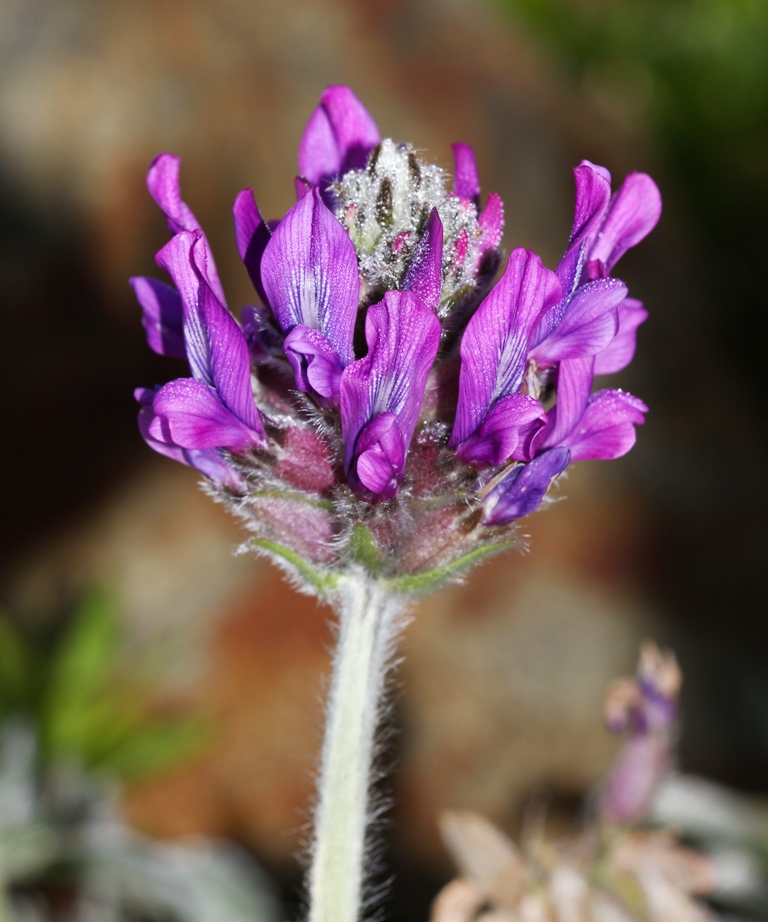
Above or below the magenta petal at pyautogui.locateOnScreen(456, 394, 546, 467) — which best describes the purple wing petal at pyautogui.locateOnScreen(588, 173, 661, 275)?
above

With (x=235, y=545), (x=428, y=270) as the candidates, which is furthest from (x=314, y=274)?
(x=235, y=545)

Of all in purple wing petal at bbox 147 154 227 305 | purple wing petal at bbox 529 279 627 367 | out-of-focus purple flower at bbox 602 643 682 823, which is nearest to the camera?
purple wing petal at bbox 529 279 627 367

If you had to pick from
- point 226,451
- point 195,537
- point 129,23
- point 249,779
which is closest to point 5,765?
point 249,779

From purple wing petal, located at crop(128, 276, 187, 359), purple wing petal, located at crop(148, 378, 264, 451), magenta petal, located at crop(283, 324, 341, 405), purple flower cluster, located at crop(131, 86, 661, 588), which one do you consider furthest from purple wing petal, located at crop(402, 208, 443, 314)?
purple wing petal, located at crop(128, 276, 187, 359)

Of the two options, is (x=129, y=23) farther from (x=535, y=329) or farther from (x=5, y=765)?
(x=535, y=329)

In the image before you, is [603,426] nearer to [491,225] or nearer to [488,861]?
[491,225]

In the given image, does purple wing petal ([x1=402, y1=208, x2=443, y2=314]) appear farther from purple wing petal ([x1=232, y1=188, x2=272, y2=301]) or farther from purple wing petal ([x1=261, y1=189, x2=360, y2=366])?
purple wing petal ([x1=232, y1=188, x2=272, y2=301])

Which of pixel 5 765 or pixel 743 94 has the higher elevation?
pixel 743 94
